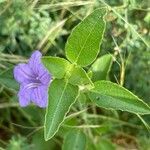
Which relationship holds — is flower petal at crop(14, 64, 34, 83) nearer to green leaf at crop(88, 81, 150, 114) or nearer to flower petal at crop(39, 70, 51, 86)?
flower petal at crop(39, 70, 51, 86)

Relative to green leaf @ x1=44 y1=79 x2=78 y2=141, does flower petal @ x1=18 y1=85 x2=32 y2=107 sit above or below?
below

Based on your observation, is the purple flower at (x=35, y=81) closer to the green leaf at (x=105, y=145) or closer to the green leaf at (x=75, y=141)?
the green leaf at (x=75, y=141)

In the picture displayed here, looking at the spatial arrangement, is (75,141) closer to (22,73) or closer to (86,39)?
(22,73)

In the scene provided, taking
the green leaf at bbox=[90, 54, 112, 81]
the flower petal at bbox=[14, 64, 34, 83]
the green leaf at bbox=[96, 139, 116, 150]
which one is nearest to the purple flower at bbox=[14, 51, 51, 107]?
the flower petal at bbox=[14, 64, 34, 83]

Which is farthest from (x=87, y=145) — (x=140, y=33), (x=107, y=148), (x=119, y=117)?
(x=140, y=33)

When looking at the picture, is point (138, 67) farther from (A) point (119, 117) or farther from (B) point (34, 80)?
(B) point (34, 80)
